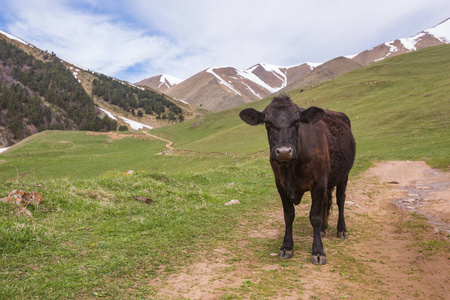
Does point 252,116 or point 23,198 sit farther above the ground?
point 252,116

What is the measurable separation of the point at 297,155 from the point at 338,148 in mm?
2253

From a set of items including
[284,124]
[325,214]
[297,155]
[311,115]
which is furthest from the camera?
[325,214]

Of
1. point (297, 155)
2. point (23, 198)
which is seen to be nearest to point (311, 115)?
point (297, 155)

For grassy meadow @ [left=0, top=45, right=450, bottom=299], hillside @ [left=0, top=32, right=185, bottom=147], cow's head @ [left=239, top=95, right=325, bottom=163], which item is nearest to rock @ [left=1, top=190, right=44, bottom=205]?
grassy meadow @ [left=0, top=45, right=450, bottom=299]

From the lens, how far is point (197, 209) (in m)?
9.26

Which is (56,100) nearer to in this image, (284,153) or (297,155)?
(297,155)

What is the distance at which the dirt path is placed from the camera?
4.40 m

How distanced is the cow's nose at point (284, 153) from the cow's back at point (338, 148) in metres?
2.31

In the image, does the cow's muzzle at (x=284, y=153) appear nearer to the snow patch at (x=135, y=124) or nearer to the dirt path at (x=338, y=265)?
the dirt path at (x=338, y=265)

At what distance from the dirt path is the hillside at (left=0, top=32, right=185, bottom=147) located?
12341cm

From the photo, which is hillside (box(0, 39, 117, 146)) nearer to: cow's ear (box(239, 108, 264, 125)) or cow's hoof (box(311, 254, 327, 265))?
cow's ear (box(239, 108, 264, 125))

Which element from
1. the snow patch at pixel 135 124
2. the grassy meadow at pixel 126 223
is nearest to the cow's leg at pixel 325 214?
the grassy meadow at pixel 126 223

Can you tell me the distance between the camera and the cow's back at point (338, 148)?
7039mm

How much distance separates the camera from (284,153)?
16.5ft
